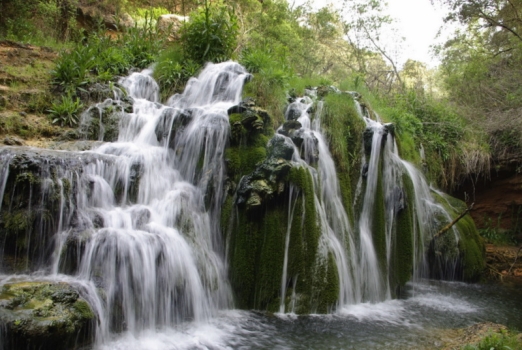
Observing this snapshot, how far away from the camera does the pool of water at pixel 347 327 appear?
4.69 m

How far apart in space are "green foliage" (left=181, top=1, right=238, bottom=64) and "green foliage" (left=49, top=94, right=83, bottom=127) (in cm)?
376

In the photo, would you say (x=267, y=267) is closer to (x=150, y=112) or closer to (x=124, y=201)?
(x=124, y=201)

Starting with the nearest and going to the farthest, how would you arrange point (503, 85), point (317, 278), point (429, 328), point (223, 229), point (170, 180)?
point (429, 328) < point (317, 278) < point (223, 229) < point (170, 180) < point (503, 85)

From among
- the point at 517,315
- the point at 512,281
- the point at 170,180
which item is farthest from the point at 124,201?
the point at 512,281

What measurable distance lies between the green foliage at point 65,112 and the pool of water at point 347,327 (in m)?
5.13

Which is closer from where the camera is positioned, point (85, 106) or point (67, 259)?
point (67, 259)

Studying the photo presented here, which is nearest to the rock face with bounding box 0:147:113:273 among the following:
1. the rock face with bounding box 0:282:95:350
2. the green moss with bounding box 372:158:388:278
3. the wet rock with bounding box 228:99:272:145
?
the rock face with bounding box 0:282:95:350

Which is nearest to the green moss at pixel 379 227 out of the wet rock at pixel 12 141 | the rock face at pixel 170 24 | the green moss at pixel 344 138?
the green moss at pixel 344 138

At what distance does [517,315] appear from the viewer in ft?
21.8

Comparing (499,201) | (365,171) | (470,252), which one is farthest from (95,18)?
(499,201)

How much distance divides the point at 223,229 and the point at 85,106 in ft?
14.5

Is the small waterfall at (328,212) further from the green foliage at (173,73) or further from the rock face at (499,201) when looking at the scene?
the rock face at (499,201)

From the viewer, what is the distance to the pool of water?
469cm

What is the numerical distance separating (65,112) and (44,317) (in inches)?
213
